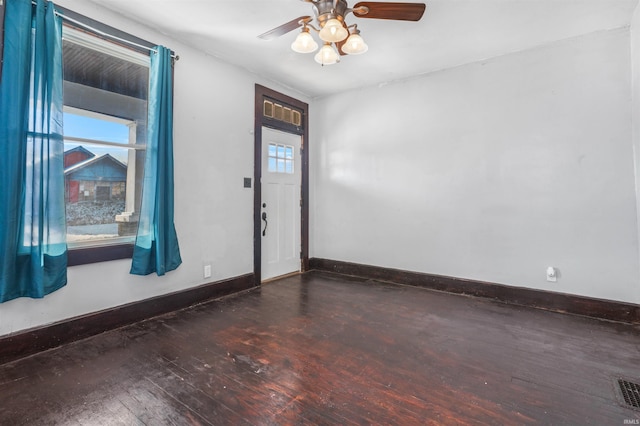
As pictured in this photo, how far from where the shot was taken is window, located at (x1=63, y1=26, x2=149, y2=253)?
2539 mm

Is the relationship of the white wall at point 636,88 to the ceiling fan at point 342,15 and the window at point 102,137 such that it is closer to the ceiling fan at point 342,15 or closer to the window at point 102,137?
the ceiling fan at point 342,15

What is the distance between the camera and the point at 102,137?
8.87 feet

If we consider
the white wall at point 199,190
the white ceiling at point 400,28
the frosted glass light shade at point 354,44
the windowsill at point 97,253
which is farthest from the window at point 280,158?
the frosted glass light shade at point 354,44

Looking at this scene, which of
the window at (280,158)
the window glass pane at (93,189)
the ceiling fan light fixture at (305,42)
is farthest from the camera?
the window at (280,158)

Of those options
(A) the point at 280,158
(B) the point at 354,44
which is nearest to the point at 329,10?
(B) the point at 354,44

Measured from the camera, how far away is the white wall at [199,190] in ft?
8.48

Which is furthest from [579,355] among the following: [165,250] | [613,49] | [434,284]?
[165,250]

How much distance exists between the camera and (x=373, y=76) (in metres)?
4.14

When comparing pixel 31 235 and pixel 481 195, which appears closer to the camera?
pixel 31 235

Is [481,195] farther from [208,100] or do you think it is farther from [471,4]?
[208,100]

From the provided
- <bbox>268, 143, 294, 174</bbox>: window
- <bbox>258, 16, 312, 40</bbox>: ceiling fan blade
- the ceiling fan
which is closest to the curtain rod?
<bbox>258, 16, 312, 40</bbox>: ceiling fan blade

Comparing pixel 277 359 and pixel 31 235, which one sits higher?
pixel 31 235

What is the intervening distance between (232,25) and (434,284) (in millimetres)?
3831

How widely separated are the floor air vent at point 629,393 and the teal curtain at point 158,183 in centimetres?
358
